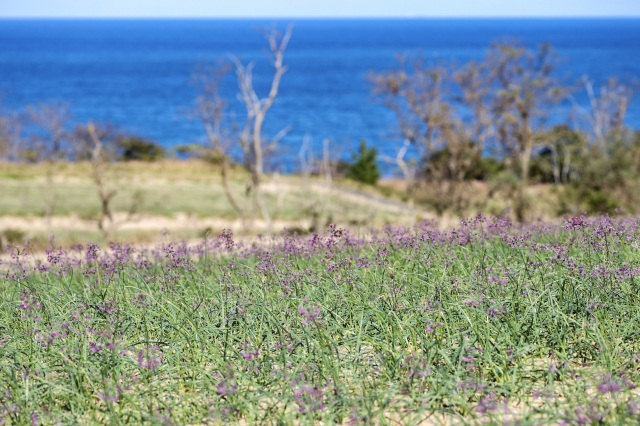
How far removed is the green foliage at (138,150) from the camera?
195ft

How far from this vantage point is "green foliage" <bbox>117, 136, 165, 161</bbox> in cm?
5951

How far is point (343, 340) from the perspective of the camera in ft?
15.1

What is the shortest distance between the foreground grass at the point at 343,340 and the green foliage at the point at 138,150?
180ft

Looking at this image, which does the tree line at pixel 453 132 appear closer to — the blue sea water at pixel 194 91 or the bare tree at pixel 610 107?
the blue sea water at pixel 194 91

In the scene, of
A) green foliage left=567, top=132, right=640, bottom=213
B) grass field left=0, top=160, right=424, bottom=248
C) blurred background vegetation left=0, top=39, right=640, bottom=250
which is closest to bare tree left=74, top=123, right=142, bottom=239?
blurred background vegetation left=0, top=39, right=640, bottom=250

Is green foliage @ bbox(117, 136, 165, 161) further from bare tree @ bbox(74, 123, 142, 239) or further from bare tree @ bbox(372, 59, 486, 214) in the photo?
bare tree @ bbox(372, 59, 486, 214)

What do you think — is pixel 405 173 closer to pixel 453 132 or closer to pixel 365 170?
pixel 453 132

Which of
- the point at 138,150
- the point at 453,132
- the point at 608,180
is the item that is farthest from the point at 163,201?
the point at 138,150

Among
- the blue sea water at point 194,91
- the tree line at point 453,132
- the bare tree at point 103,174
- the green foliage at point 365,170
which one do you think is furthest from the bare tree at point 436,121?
the green foliage at point 365,170

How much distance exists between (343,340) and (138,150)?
58304 mm

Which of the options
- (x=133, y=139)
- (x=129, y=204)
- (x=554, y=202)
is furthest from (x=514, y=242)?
(x=133, y=139)

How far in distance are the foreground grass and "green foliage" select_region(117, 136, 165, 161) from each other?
55.0 m

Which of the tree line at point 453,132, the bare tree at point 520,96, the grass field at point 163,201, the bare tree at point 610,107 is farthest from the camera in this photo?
→ the bare tree at point 610,107

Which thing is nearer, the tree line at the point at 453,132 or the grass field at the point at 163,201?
the tree line at the point at 453,132
